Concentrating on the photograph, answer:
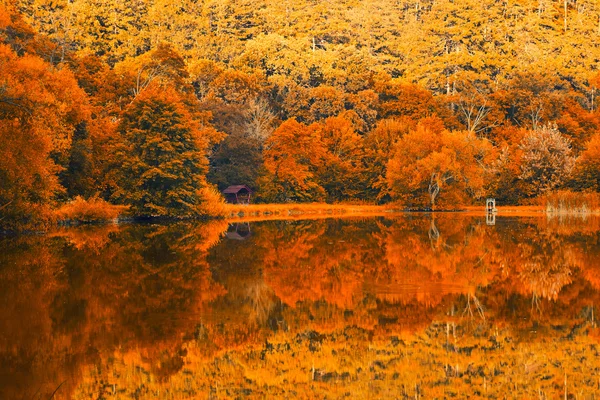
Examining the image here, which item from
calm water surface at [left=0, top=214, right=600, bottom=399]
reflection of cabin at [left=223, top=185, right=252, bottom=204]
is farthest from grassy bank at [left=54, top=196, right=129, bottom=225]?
reflection of cabin at [left=223, top=185, right=252, bottom=204]

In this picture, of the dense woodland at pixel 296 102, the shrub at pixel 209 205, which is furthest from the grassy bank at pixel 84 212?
the shrub at pixel 209 205

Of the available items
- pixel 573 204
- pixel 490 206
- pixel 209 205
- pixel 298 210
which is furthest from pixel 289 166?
pixel 573 204

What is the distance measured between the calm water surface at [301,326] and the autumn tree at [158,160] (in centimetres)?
2891

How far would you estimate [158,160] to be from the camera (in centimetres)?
5466

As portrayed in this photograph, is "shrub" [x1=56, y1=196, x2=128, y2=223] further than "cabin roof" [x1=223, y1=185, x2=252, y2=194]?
No

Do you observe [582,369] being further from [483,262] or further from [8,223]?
[8,223]

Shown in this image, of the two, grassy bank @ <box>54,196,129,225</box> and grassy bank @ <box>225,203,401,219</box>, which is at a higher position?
grassy bank @ <box>54,196,129,225</box>

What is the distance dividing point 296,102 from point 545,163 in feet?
115

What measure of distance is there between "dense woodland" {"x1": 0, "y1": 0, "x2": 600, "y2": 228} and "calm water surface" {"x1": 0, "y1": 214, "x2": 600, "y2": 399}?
41.2 feet

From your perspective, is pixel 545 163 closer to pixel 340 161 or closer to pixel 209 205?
pixel 340 161

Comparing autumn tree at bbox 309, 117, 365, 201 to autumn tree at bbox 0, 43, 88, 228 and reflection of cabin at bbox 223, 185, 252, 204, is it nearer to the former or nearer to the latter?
reflection of cabin at bbox 223, 185, 252, 204

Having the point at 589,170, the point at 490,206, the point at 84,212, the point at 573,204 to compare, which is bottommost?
the point at 490,206

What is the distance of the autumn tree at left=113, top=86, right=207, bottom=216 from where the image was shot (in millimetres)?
53750

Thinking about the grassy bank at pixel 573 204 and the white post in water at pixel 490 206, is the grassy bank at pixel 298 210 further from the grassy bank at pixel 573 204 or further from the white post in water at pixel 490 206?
the grassy bank at pixel 573 204
